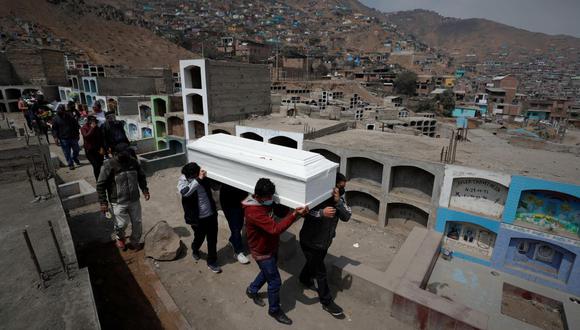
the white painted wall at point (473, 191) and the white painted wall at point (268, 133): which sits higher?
the white painted wall at point (268, 133)

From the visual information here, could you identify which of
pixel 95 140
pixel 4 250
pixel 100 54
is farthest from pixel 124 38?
pixel 4 250

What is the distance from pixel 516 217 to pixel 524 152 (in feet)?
17.6

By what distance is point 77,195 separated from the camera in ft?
28.5

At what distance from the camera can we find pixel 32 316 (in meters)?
3.00

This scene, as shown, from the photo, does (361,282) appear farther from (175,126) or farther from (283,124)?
(175,126)

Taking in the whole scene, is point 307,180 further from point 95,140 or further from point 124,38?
point 124,38

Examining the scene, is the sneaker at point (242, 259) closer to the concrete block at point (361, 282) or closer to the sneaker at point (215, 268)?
the sneaker at point (215, 268)

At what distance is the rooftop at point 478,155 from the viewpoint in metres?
11.9

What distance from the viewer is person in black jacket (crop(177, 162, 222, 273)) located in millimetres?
4832

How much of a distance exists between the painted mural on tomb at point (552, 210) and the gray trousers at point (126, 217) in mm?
13237

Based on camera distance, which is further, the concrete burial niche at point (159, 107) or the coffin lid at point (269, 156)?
the concrete burial niche at point (159, 107)

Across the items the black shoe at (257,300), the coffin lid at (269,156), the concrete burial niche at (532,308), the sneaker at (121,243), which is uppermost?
the coffin lid at (269,156)

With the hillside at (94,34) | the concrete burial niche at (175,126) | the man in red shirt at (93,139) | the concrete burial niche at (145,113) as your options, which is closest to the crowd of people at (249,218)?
the man in red shirt at (93,139)

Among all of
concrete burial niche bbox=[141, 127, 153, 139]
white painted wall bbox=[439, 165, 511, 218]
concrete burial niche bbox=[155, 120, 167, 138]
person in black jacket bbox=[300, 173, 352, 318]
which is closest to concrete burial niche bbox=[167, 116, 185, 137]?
concrete burial niche bbox=[155, 120, 167, 138]
